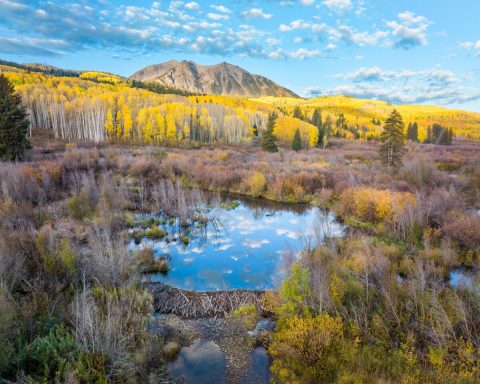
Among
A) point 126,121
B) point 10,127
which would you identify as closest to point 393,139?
point 10,127

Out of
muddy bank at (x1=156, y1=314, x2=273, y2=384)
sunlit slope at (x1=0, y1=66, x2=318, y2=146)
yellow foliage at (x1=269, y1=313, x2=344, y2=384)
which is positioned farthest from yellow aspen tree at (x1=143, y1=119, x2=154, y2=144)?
yellow foliage at (x1=269, y1=313, x2=344, y2=384)

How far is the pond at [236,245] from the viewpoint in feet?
42.7

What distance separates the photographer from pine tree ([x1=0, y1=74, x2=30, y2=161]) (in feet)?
92.1

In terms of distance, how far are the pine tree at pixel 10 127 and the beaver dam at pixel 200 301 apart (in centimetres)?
2487

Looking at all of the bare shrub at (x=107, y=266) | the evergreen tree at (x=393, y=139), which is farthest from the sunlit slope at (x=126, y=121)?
the bare shrub at (x=107, y=266)

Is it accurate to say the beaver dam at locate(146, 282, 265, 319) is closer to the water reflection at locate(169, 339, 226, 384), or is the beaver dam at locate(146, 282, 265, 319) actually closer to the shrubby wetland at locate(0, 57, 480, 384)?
the shrubby wetland at locate(0, 57, 480, 384)

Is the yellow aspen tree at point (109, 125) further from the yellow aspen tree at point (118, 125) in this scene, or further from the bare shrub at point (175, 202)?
Result: the bare shrub at point (175, 202)

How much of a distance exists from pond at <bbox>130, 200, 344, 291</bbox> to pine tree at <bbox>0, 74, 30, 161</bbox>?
19610mm

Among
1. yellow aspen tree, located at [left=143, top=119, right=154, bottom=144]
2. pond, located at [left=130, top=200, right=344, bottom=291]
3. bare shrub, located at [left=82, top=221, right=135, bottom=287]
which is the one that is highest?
yellow aspen tree, located at [left=143, top=119, right=154, bottom=144]

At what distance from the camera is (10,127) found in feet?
93.1

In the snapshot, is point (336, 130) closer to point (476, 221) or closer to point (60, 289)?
point (476, 221)

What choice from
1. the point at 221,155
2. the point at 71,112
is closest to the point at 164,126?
the point at 71,112

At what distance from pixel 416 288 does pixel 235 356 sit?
18.7 ft

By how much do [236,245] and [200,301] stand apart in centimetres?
650
